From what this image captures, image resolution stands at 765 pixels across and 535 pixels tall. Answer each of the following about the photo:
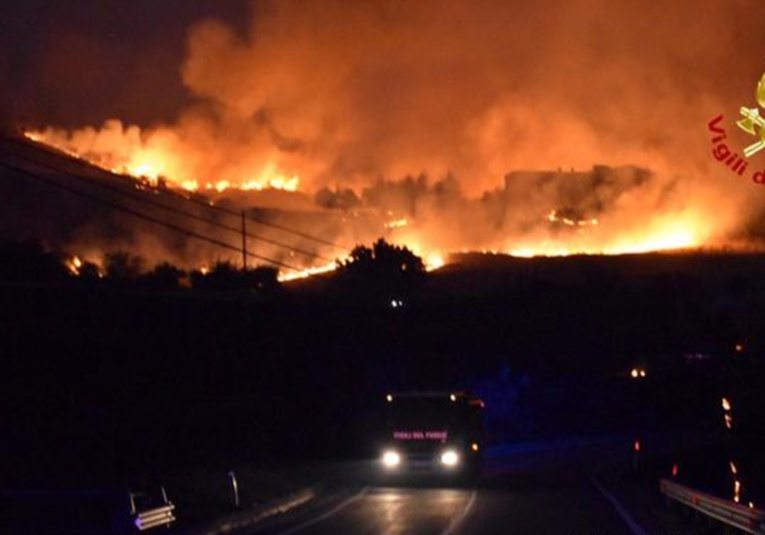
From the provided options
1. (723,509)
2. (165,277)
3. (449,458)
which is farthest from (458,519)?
(165,277)

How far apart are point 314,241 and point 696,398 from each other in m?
49.1

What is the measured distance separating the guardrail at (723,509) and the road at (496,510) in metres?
0.48

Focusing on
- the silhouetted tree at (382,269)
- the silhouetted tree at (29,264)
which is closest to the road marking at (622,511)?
the silhouetted tree at (29,264)

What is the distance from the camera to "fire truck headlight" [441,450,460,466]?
128 feet

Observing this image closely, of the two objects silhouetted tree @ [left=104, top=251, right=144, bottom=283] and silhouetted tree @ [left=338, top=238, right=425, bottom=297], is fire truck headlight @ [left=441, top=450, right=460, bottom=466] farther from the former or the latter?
silhouetted tree @ [left=104, top=251, right=144, bottom=283]

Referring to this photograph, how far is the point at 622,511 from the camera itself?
2833 cm

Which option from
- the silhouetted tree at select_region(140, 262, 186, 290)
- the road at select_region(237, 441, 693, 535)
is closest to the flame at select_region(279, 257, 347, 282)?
the silhouetted tree at select_region(140, 262, 186, 290)

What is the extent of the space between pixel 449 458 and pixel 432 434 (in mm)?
961

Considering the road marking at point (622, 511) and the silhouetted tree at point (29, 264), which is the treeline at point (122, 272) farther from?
the road marking at point (622, 511)

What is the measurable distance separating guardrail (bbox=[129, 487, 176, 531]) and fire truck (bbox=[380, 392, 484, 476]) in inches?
661

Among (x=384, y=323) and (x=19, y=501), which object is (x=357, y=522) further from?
(x=384, y=323)

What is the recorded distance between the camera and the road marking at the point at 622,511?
951 inches

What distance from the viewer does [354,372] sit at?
6138 centimetres

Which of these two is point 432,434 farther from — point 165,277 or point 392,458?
point 165,277
